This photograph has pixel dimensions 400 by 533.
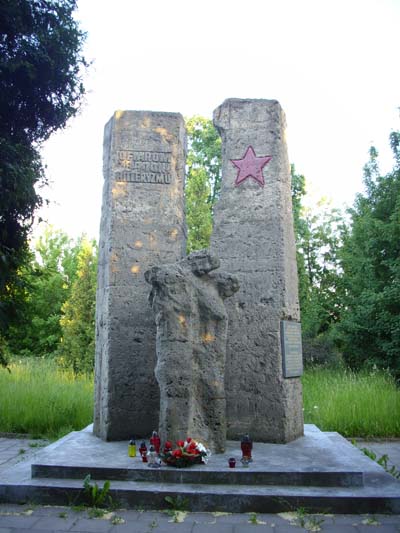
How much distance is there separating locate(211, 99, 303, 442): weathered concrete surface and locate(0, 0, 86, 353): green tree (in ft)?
15.2

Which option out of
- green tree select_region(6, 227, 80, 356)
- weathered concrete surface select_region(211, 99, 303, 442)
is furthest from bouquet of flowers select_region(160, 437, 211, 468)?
green tree select_region(6, 227, 80, 356)

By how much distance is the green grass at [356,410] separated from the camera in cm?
758

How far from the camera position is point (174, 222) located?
19.0ft

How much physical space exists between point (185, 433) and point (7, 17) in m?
8.85

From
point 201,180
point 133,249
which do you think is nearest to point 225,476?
point 133,249

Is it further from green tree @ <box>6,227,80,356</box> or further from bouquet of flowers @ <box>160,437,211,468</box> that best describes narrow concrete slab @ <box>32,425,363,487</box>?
green tree @ <box>6,227,80,356</box>

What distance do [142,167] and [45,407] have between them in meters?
4.68

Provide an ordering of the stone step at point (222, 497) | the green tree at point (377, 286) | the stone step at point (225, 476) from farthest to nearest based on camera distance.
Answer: the green tree at point (377, 286), the stone step at point (225, 476), the stone step at point (222, 497)

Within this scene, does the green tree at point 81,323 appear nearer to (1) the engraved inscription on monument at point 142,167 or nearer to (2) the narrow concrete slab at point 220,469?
(1) the engraved inscription on monument at point 142,167

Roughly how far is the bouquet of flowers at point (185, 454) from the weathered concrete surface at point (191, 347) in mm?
202

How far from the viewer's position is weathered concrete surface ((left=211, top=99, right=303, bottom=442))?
17.5ft

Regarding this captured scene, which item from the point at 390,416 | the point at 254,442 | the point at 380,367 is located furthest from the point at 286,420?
the point at 380,367

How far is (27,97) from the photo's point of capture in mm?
10227

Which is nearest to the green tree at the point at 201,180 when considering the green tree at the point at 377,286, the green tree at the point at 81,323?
the green tree at the point at 81,323
